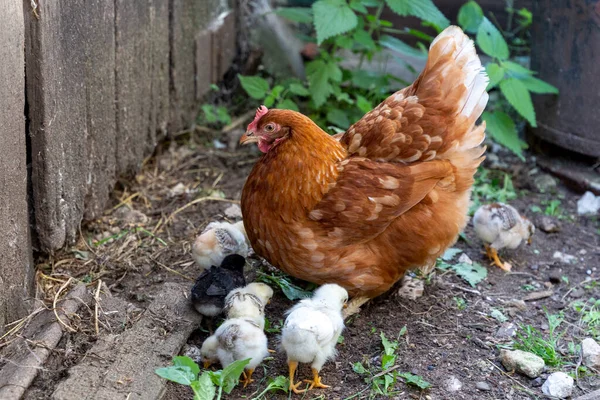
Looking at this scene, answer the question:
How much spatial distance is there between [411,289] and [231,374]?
1.35m

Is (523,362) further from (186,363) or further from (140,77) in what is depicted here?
(140,77)

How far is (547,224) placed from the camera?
478 cm

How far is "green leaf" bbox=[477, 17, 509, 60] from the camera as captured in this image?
4.99 metres

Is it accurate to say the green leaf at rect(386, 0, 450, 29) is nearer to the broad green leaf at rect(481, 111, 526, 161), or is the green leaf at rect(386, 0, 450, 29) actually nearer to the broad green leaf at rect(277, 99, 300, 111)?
the broad green leaf at rect(481, 111, 526, 161)

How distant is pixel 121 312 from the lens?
334 cm

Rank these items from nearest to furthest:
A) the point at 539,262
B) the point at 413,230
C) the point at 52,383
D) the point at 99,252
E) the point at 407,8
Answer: the point at 52,383 → the point at 413,230 → the point at 99,252 → the point at 539,262 → the point at 407,8

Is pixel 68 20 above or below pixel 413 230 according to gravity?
above

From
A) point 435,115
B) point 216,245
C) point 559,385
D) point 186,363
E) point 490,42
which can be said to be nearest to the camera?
point 186,363

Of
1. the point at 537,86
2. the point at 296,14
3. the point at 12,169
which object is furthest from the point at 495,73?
the point at 12,169

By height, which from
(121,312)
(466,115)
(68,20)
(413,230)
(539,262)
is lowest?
(539,262)

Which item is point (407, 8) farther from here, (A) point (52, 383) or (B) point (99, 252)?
(A) point (52, 383)

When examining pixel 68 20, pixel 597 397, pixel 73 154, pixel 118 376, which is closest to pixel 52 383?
pixel 118 376

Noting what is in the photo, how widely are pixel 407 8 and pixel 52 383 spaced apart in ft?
11.0

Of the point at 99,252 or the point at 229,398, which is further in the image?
the point at 99,252
